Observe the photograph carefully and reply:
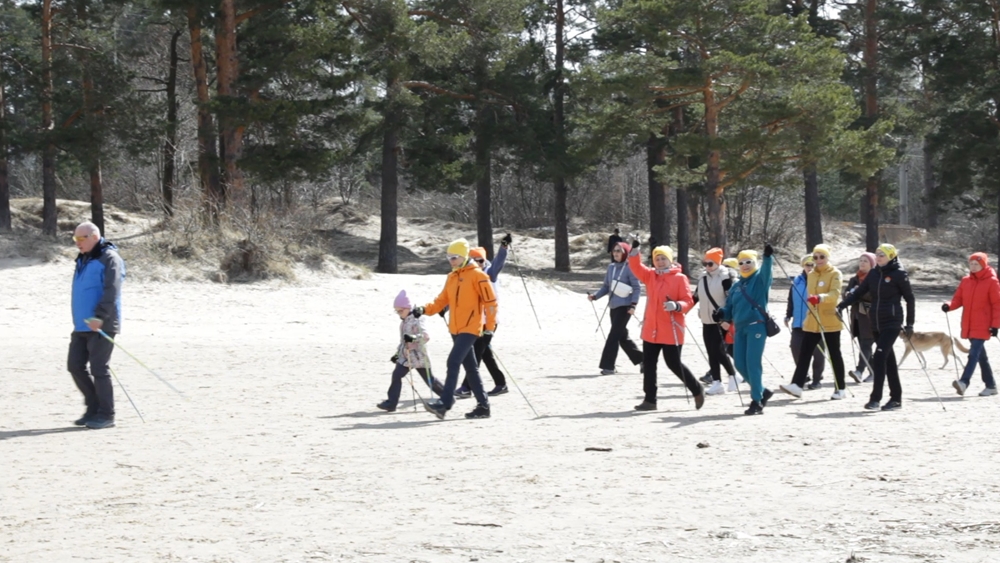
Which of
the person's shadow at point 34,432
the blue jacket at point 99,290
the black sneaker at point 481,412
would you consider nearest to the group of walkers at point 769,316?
the black sneaker at point 481,412

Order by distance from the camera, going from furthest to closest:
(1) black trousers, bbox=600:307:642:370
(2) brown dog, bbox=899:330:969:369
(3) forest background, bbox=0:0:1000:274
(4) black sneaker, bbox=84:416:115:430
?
(3) forest background, bbox=0:0:1000:274 < (2) brown dog, bbox=899:330:969:369 < (1) black trousers, bbox=600:307:642:370 < (4) black sneaker, bbox=84:416:115:430

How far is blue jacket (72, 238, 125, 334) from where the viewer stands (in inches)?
411

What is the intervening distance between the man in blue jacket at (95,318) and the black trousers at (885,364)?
7080mm

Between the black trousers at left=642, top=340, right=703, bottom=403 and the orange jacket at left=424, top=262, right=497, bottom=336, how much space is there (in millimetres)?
1578

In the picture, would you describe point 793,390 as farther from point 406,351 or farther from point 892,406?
point 406,351

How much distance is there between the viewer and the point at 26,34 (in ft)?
119

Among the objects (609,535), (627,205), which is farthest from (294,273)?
(627,205)

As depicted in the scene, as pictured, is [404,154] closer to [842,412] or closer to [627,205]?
[627,205]

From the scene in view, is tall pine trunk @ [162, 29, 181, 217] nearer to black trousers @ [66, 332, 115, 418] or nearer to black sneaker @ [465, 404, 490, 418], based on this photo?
black trousers @ [66, 332, 115, 418]

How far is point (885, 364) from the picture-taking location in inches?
459

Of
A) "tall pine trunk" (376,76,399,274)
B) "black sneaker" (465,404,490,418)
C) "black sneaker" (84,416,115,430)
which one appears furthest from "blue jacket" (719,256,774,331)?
"tall pine trunk" (376,76,399,274)

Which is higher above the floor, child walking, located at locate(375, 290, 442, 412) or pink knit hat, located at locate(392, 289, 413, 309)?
pink knit hat, located at locate(392, 289, 413, 309)

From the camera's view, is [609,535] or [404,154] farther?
[404,154]

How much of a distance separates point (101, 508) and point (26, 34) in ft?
107
